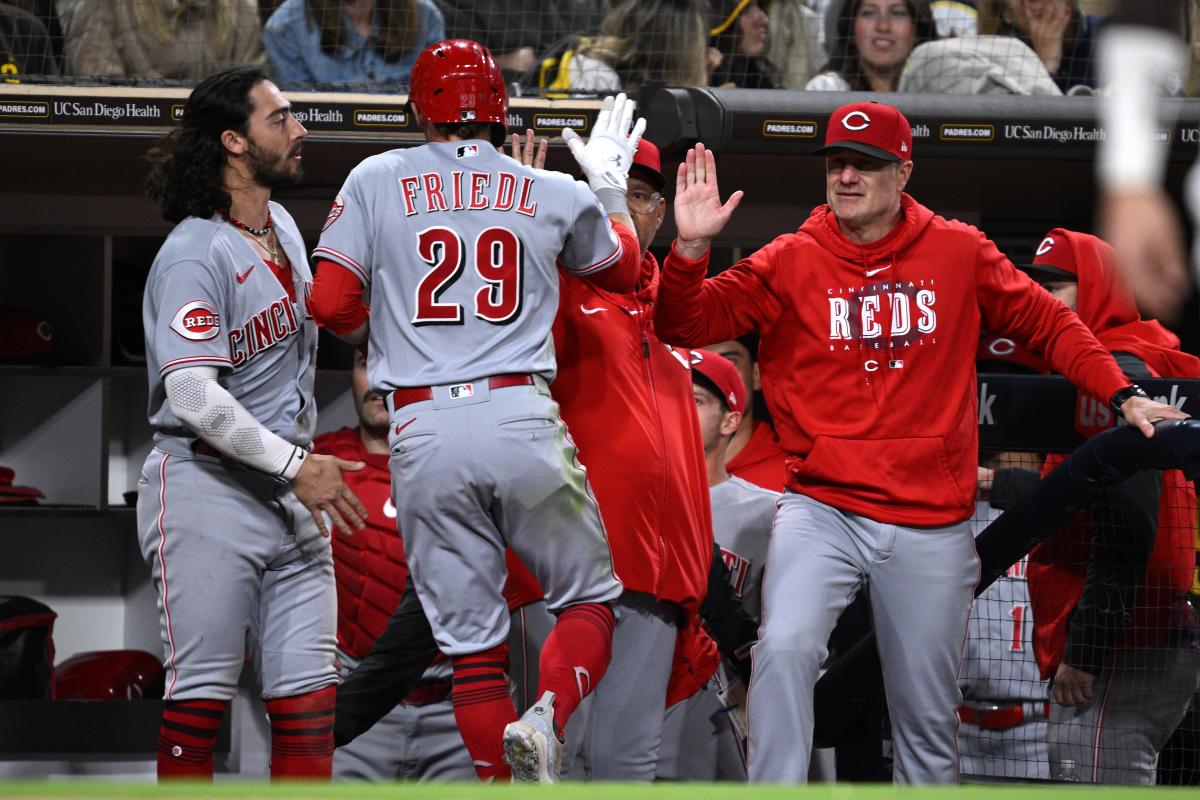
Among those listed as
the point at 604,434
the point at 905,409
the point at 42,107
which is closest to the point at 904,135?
the point at 905,409

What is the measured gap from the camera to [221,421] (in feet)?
10.1

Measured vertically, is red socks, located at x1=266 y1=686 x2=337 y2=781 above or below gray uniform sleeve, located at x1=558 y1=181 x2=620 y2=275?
below

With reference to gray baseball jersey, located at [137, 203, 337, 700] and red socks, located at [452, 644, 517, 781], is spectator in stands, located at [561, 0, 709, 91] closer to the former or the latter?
gray baseball jersey, located at [137, 203, 337, 700]

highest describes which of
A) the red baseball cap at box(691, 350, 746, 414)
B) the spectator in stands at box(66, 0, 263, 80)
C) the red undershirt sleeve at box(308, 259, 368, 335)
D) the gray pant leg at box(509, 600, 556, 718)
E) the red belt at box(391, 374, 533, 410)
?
the spectator in stands at box(66, 0, 263, 80)

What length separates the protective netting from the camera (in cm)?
526

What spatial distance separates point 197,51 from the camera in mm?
5289

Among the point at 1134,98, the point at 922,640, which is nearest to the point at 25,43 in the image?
the point at 922,640

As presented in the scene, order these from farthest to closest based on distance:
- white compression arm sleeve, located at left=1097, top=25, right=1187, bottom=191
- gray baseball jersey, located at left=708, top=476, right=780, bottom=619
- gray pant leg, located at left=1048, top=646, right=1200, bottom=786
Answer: gray baseball jersey, located at left=708, top=476, right=780, bottom=619, gray pant leg, located at left=1048, top=646, right=1200, bottom=786, white compression arm sleeve, located at left=1097, top=25, right=1187, bottom=191

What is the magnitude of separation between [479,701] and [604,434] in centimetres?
80

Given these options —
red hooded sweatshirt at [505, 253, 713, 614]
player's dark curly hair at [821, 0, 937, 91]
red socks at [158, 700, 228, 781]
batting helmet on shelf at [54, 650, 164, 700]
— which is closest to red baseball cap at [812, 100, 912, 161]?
red hooded sweatshirt at [505, 253, 713, 614]

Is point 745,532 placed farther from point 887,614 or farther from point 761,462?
point 887,614

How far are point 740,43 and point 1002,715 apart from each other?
3.04m

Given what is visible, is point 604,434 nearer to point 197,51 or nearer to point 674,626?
point 674,626

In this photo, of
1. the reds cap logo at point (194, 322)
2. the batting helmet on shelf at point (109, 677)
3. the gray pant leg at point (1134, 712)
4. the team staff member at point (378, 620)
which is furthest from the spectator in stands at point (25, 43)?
the gray pant leg at point (1134, 712)
